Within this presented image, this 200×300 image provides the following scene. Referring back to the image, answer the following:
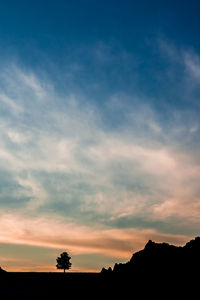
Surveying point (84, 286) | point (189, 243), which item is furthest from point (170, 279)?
point (84, 286)

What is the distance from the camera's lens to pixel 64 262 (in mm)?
84375

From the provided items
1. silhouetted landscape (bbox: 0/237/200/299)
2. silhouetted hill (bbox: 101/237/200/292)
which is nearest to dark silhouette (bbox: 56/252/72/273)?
silhouetted landscape (bbox: 0/237/200/299)

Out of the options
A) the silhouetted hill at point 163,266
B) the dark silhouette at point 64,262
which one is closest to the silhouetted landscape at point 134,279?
the silhouetted hill at point 163,266

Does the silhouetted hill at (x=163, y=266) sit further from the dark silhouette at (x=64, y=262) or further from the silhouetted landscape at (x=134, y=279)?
the dark silhouette at (x=64, y=262)

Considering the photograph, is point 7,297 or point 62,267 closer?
point 7,297

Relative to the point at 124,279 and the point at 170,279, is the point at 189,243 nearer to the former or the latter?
the point at 170,279

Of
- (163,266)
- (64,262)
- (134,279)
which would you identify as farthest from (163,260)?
(64,262)

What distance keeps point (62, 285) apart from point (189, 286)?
2255 centimetres

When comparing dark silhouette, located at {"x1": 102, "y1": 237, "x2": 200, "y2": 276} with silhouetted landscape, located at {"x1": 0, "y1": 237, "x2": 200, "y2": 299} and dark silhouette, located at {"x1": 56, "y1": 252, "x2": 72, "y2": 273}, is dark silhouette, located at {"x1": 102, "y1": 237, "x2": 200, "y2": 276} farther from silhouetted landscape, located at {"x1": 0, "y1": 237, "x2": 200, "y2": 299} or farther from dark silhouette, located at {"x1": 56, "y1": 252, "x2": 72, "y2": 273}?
dark silhouette, located at {"x1": 56, "y1": 252, "x2": 72, "y2": 273}

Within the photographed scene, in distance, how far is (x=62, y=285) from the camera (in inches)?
1699

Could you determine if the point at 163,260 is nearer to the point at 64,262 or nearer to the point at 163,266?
the point at 163,266

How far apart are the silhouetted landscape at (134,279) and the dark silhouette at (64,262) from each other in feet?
116

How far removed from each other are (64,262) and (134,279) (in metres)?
53.9

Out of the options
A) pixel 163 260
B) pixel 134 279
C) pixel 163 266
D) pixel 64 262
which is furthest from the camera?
pixel 64 262
